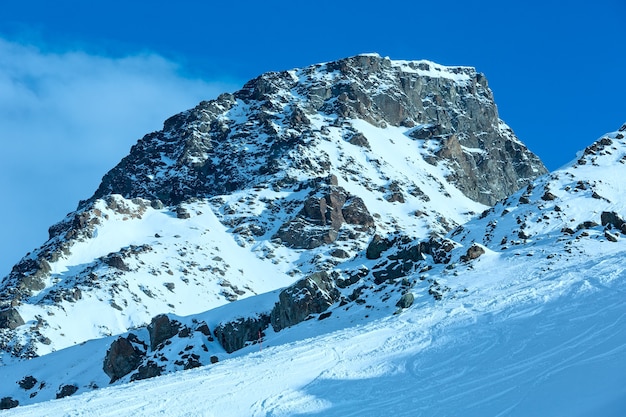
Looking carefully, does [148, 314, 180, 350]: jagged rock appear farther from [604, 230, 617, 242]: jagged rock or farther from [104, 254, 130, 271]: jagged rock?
[104, 254, 130, 271]: jagged rock

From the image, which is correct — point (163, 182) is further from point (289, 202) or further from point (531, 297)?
point (531, 297)

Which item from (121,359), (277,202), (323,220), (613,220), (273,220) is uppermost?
(277,202)

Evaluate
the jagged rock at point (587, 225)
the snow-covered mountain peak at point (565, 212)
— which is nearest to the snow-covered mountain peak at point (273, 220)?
the snow-covered mountain peak at point (565, 212)

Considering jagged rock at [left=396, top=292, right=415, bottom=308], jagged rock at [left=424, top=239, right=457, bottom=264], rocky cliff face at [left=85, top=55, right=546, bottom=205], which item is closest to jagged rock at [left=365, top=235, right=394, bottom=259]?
jagged rock at [left=424, top=239, right=457, bottom=264]

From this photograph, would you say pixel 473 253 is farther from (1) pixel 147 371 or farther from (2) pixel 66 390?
(2) pixel 66 390

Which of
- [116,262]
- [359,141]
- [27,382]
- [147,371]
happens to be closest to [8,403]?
[27,382]

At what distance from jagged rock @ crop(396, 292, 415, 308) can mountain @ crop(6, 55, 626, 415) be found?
3.7 inches

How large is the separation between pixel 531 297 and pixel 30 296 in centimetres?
6962

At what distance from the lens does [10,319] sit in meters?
79.3

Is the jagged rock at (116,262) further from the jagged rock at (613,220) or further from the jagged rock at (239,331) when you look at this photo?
the jagged rock at (613,220)

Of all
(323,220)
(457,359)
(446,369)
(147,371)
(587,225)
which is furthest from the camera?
(323,220)

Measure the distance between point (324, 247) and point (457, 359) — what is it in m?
79.6

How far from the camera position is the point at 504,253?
4544 centimetres

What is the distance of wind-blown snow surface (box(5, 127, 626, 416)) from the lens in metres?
21.3
